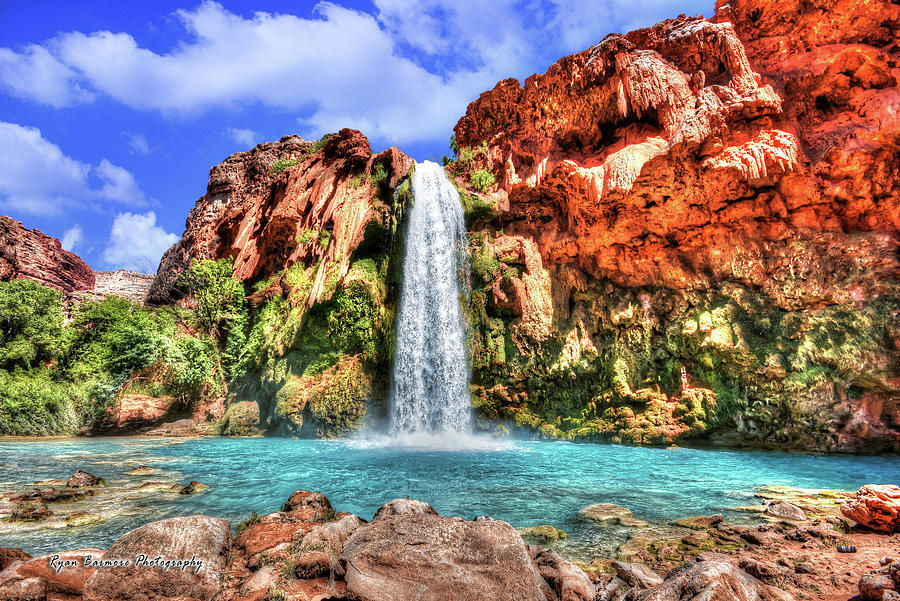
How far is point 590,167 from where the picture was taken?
53.9 ft

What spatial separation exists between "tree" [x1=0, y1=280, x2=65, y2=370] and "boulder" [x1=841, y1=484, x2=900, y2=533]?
28.3 m

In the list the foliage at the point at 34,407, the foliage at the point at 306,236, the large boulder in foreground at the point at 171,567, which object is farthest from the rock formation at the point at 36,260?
the large boulder in foreground at the point at 171,567

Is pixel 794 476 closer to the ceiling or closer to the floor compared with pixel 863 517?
closer to the floor

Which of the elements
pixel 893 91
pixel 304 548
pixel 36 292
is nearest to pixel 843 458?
pixel 893 91

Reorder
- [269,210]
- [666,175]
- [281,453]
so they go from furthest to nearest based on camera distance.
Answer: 1. [269,210]
2. [666,175]
3. [281,453]

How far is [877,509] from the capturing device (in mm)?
4754

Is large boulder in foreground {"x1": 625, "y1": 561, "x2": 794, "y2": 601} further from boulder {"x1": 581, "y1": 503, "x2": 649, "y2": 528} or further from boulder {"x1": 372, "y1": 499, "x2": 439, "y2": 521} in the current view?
boulder {"x1": 581, "y1": 503, "x2": 649, "y2": 528}

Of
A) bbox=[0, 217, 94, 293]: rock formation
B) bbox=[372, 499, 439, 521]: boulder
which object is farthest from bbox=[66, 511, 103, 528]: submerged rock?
bbox=[0, 217, 94, 293]: rock formation

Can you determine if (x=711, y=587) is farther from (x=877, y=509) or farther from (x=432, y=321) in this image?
(x=432, y=321)

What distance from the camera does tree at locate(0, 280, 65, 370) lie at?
19.4 meters

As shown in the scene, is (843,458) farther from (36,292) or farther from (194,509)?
(36,292)

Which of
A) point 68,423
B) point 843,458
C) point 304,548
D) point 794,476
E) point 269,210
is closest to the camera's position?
point 304,548

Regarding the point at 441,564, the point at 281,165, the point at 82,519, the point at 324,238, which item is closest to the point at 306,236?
the point at 324,238

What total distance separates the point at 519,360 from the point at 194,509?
12863 millimetres
